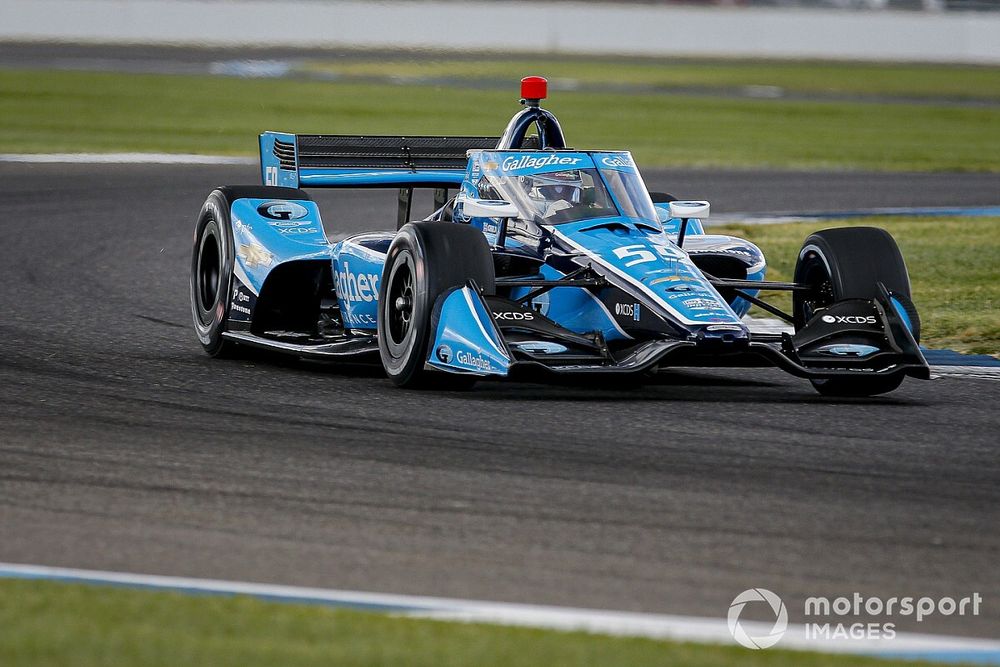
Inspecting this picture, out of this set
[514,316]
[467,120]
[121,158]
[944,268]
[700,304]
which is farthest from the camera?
[467,120]

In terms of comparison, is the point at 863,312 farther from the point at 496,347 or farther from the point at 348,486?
the point at 348,486

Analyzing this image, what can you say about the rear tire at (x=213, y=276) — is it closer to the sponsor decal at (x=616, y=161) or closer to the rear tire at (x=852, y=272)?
the sponsor decal at (x=616, y=161)

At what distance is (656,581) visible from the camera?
16.4 feet

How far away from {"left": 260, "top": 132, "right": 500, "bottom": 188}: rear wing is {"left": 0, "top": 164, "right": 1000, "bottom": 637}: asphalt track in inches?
53.8

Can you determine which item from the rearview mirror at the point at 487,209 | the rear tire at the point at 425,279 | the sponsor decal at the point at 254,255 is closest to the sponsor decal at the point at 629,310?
Answer: the rear tire at the point at 425,279

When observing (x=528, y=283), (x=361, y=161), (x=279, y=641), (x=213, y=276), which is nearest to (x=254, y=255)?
(x=213, y=276)

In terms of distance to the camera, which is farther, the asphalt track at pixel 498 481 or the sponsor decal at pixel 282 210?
the sponsor decal at pixel 282 210

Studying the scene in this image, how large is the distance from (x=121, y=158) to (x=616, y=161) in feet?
49.2

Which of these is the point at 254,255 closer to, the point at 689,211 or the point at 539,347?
the point at 539,347

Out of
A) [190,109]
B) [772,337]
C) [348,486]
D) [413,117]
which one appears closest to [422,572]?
[348,486]

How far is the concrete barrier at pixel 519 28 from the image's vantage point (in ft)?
157

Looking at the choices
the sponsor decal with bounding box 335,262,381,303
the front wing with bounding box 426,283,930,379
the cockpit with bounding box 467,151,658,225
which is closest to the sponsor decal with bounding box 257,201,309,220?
the sponsor decal with bounding box 335,262,381,303

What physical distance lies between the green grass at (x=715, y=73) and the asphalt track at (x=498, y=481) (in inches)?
1186

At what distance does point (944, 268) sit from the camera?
541 inches
